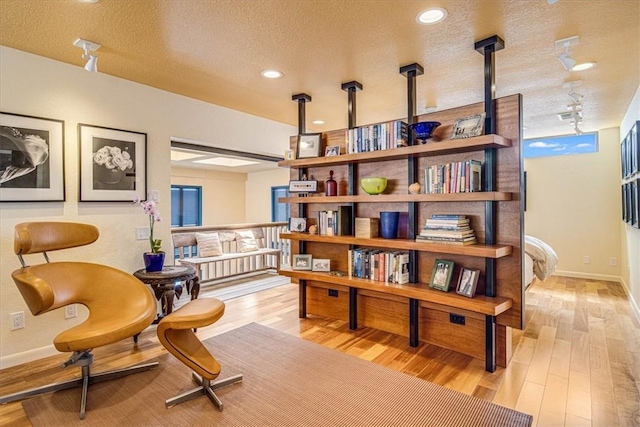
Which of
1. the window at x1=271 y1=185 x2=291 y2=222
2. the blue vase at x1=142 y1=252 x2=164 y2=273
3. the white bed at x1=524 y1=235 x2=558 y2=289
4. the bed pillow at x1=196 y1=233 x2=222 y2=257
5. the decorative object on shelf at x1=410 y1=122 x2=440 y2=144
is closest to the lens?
the decorative object on shelf at x1=410 y1=122 x2=440 y2=144

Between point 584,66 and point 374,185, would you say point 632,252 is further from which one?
point 374,185

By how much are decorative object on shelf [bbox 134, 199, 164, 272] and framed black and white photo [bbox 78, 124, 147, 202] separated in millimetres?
177

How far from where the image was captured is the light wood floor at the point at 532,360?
207 centimetres

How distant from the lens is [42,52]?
268 centimetres

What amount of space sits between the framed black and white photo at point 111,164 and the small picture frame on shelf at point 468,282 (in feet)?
9.77

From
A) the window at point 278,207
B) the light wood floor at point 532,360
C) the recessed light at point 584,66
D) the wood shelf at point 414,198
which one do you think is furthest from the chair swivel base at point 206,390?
the window at point 278,207

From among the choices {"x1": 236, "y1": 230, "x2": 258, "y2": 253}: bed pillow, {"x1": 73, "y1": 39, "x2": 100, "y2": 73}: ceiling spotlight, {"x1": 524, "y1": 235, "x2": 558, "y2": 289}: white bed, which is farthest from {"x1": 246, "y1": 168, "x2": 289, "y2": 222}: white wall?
{"x1": 73, "y1": 39, "x2": 100, "y2": 73}: ceiling spotlight

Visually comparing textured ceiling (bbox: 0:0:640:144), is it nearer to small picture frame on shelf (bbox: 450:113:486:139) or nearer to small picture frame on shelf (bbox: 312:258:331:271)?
small picture frame on shelf (bbox: 450:113:486:139)

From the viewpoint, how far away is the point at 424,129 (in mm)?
2785

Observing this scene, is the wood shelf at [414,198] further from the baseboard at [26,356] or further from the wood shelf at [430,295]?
the baseboard at [26,356]

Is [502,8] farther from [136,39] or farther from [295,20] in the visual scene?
[136,39]

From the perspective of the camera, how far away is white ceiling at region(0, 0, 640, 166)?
209 centimetres

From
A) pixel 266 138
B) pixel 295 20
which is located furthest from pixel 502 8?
pixel 266 138

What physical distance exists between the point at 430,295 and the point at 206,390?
5.54 ft
